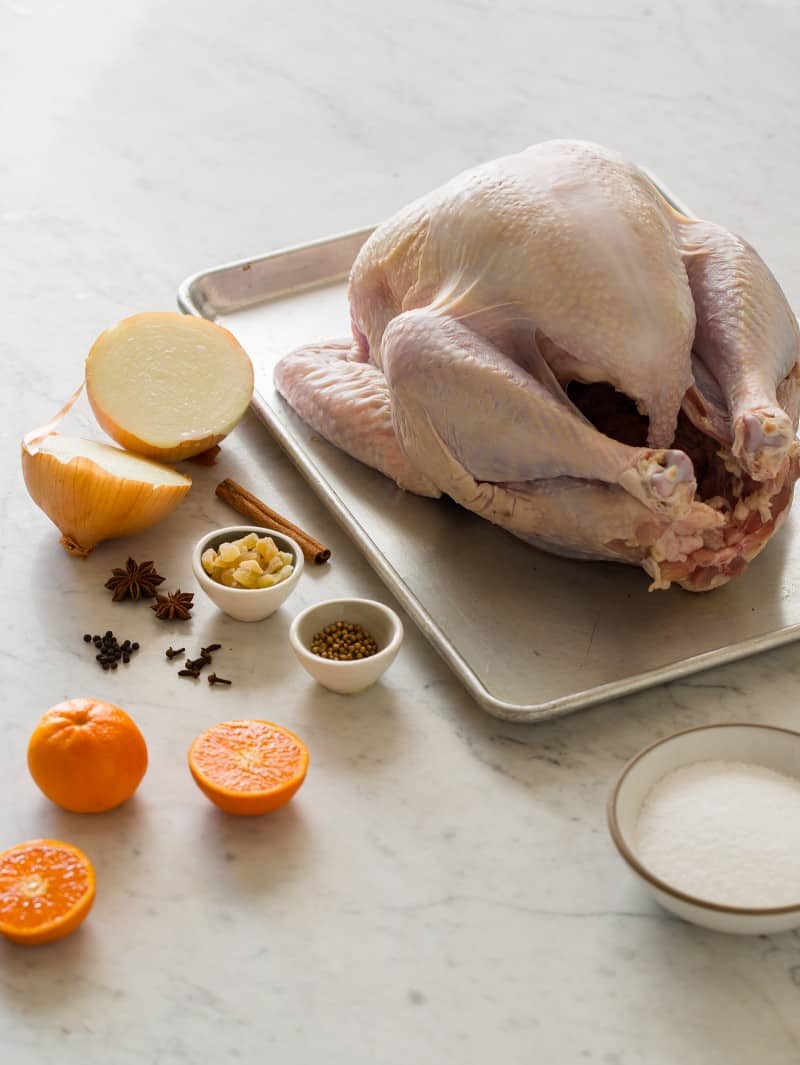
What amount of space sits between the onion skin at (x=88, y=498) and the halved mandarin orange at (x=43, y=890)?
63cm

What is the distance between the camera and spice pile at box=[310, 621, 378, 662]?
201 cm

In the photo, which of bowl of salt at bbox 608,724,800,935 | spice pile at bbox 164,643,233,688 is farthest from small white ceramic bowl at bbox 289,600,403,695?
bowl of salt at bbox 608,724,800,935

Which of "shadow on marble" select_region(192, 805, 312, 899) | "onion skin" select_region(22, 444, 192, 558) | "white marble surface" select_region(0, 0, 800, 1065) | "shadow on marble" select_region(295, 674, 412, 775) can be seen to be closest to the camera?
"white marble surface" select_region(0, 0, 800, 1065)

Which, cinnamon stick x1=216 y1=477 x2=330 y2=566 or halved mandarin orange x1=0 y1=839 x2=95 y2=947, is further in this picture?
cinnamon stick x1=216 y1=477 x2=330 y2=566

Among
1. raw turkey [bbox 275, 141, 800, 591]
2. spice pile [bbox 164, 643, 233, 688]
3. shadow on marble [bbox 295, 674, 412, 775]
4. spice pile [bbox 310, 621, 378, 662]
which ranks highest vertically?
raw turkey [bbox 275, 141, 800, 591]

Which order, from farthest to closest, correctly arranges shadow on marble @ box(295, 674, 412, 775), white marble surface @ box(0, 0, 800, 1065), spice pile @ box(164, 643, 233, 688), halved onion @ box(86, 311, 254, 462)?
halved onion @ box(86, 311, 254, 462) → spice pile @ box(164, 643, 233, 688) → shadow on marble @ box(295, 674, 412, 775) → white marble surface @ box(0, 0, 800, 1065)

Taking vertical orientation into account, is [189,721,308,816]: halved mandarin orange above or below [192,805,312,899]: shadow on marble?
above

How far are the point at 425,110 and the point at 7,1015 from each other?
2.72m

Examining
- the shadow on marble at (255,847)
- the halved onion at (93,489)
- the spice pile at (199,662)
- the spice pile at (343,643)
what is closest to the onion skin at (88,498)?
the halved onion at (93,489)

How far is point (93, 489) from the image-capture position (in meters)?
2.17

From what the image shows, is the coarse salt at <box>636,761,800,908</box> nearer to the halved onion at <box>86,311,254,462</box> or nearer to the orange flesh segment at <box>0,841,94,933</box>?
the orange flesh segment at <box>0,841,94,933</box>

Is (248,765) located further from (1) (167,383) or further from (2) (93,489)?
(1) (167,383)

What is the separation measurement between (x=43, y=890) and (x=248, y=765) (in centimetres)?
29

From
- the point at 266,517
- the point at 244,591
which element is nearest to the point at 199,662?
the point at 244,591
